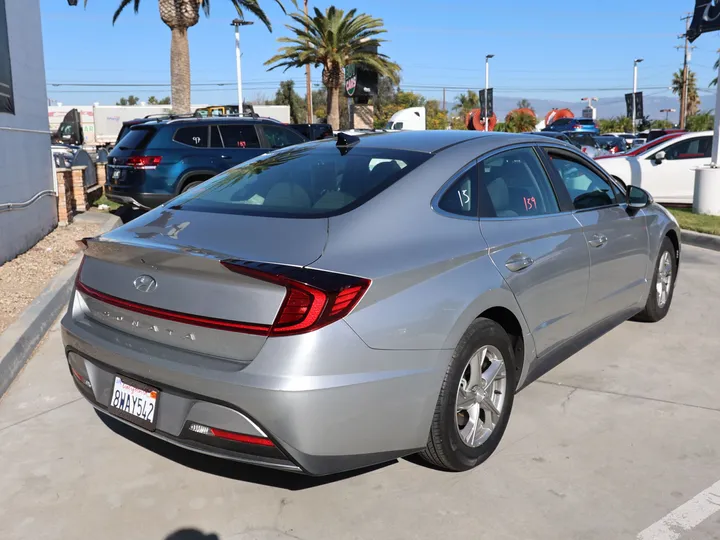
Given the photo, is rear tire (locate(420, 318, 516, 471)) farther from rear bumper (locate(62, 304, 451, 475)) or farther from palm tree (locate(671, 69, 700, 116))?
palm tree (locate(671, 69, 700, 116))

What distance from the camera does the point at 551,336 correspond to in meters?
3.93

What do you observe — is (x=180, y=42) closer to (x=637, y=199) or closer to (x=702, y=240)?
(x=702, y=240)

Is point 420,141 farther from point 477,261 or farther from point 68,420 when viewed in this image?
point 68,420

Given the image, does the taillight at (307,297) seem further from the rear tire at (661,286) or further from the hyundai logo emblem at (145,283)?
the rear tire at (661,286)

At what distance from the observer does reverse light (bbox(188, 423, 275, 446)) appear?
2.69 m

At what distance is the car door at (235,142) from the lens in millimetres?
11266

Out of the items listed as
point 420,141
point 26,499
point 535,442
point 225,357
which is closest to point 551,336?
point 535,442

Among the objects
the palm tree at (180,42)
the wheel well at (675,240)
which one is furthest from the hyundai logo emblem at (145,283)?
the palm tree at (180,42)

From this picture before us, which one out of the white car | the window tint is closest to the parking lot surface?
the white car

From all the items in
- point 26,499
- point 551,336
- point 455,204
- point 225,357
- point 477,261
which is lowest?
point 26,499

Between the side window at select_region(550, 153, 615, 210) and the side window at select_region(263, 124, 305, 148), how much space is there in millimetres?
7845

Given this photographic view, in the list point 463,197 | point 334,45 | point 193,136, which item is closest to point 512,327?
point 463,197

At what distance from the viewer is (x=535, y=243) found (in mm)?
3750

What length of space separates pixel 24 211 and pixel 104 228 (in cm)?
208
